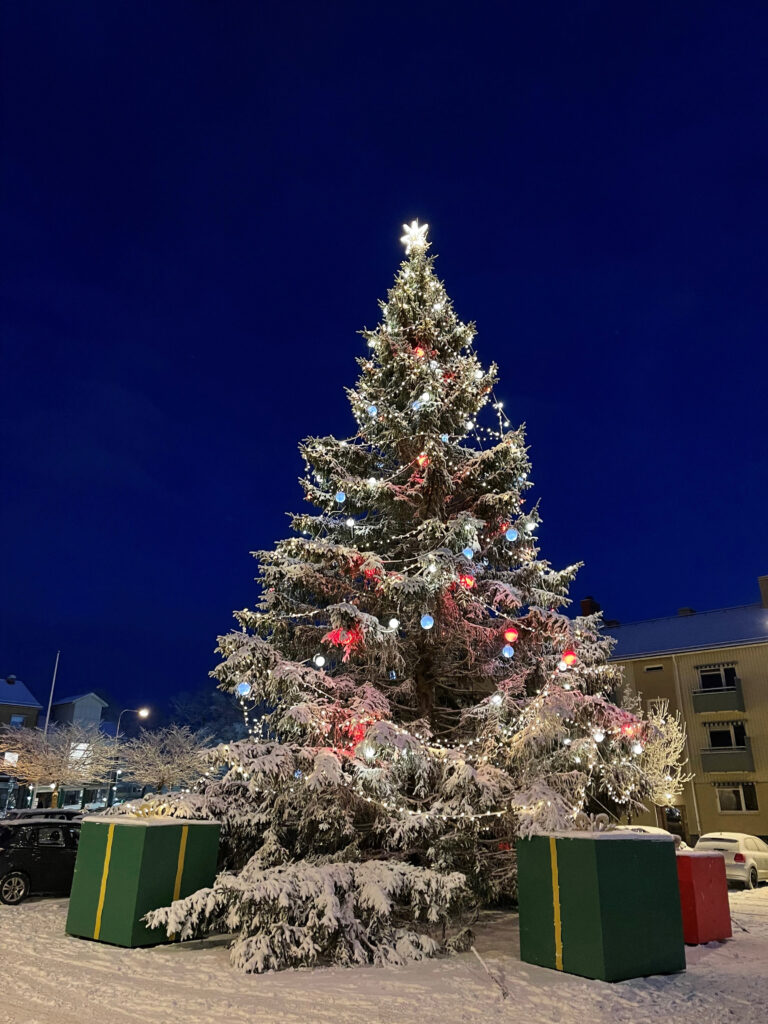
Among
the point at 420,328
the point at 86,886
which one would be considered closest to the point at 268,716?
the point at 86,886

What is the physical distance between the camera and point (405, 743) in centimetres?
1061

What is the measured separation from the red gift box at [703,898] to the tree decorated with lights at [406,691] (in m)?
1.51

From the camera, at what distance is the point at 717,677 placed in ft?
108

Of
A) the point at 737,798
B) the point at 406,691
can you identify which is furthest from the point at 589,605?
the point at 406,691

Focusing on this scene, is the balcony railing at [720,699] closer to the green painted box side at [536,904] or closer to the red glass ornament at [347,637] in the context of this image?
the red glass ornament at [347,637]

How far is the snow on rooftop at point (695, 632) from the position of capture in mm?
32781

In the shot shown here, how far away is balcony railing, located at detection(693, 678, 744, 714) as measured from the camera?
31734mm

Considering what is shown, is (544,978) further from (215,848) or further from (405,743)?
(215,848)

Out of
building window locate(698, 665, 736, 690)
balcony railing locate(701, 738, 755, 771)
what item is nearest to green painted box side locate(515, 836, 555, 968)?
balcony railing locate(701, 738, 755, 771)

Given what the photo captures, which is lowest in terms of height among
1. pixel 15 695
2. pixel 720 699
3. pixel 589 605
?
pixel 720 699

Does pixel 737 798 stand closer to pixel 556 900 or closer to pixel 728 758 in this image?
pixel 728 758

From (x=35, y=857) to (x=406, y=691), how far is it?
310 inches

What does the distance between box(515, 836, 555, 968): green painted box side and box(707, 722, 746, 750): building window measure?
26.4 m

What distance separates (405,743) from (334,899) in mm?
2383
